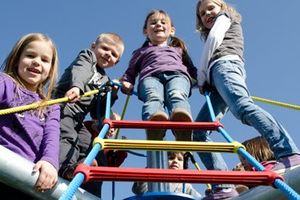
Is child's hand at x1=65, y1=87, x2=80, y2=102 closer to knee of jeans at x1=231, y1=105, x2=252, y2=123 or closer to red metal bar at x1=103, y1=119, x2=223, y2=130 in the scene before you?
red metal bar at x1=103, y1=119, x2=223, y2=130

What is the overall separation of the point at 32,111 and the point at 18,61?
0.34m

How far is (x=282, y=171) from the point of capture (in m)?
2.15

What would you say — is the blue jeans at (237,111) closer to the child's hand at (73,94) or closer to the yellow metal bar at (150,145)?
the yellow metal bar at (150,145)

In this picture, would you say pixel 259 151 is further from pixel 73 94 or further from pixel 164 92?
pixel 73 94

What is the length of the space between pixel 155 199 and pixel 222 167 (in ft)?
3.71

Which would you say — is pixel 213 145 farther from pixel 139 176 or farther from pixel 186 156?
pixel 186 156

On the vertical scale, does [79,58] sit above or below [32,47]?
above

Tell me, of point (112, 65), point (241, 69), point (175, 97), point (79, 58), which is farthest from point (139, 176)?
point (112, 65)

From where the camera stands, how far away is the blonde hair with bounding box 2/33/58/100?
96.1 inches

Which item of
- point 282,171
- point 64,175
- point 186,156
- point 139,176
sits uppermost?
point 186,156

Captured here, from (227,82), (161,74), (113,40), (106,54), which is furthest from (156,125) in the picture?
(113,40)

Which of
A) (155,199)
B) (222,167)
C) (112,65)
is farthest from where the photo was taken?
(112,65)

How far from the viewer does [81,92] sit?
301 centimetres

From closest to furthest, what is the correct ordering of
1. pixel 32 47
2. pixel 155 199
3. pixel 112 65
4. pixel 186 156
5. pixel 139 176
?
1. pixel 139 176
2. pixel 155 199
3. pixel 32 47
4. pixel 186 156
5. pixel 112 65
